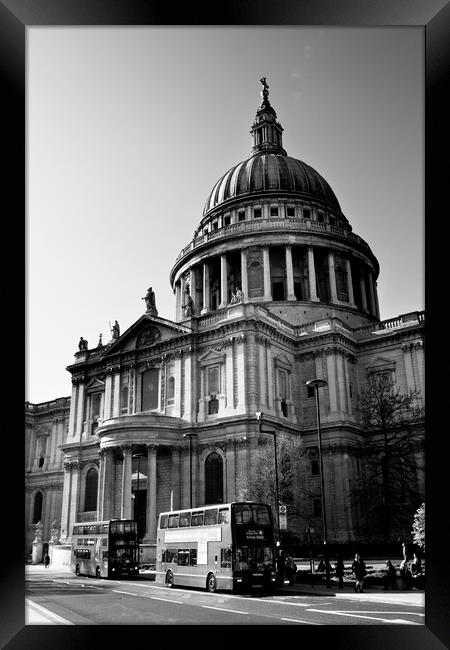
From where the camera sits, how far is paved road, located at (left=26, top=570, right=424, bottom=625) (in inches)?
660

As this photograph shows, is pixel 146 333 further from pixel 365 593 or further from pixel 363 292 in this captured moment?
pixel 365 593

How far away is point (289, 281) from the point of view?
66.2 meters

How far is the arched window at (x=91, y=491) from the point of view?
189ft

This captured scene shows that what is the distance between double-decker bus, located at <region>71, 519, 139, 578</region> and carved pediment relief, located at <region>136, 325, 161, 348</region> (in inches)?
821

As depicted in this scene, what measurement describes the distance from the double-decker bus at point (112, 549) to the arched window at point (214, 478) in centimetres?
1148

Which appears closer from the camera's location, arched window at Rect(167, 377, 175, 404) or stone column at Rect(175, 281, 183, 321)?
arched window at Rect(167, 377, 175, 404)

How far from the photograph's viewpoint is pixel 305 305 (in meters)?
64.8

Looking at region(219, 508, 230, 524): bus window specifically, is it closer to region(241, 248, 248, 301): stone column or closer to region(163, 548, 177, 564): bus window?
region(163, 548, 177, 564): bus window

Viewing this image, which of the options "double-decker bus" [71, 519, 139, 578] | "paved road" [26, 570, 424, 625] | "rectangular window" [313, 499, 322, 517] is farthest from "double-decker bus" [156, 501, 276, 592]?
"rectangular window" [313, 499, 322, 517]

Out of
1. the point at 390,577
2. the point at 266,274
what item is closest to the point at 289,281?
the point at 266,274

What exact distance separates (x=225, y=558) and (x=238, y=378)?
23608 millimetres

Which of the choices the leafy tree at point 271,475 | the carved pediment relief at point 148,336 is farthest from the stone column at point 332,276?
the leafy tree at point 271,475
